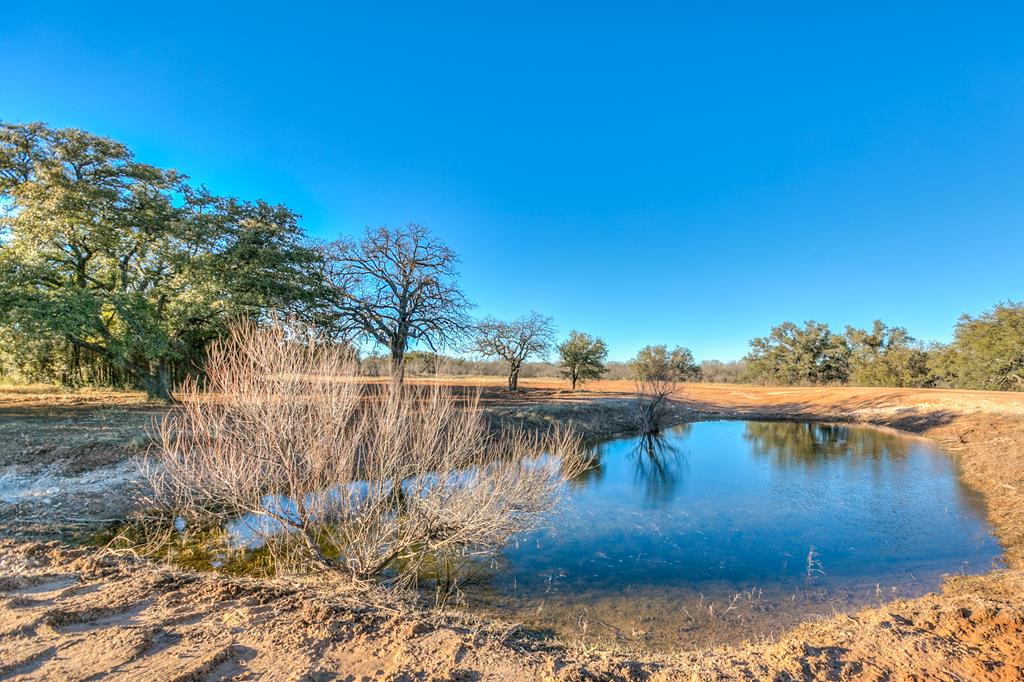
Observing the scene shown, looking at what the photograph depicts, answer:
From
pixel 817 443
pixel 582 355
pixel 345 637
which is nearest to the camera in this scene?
pixel 345 637

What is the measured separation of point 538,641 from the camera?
4.38 meters

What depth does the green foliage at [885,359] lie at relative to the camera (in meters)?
44.7

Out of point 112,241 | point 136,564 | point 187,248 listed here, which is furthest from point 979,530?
point 112,241

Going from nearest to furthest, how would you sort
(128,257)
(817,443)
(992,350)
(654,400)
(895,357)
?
(128,257), (817,443), (654,400), (992,350), (895,357)

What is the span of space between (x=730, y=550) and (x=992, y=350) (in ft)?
145

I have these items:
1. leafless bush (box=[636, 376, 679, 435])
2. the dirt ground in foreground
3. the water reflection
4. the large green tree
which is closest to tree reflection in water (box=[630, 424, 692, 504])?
the water reflection

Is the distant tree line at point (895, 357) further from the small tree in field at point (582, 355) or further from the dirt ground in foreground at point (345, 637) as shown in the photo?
the dirt ground in foreground at point (345, 637)

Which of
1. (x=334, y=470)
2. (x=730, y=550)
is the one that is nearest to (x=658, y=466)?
(x=730, y=550)

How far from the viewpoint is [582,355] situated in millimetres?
39875

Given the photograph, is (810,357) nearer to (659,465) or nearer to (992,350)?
(992,350)

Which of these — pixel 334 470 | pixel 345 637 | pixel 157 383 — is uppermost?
pixel 157 383

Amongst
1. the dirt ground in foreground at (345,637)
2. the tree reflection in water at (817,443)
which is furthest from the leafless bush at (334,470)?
the tree reflection in water at (817,443)

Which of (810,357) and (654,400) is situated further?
(810,357)

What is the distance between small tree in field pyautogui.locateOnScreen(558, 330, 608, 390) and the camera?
131 ft
